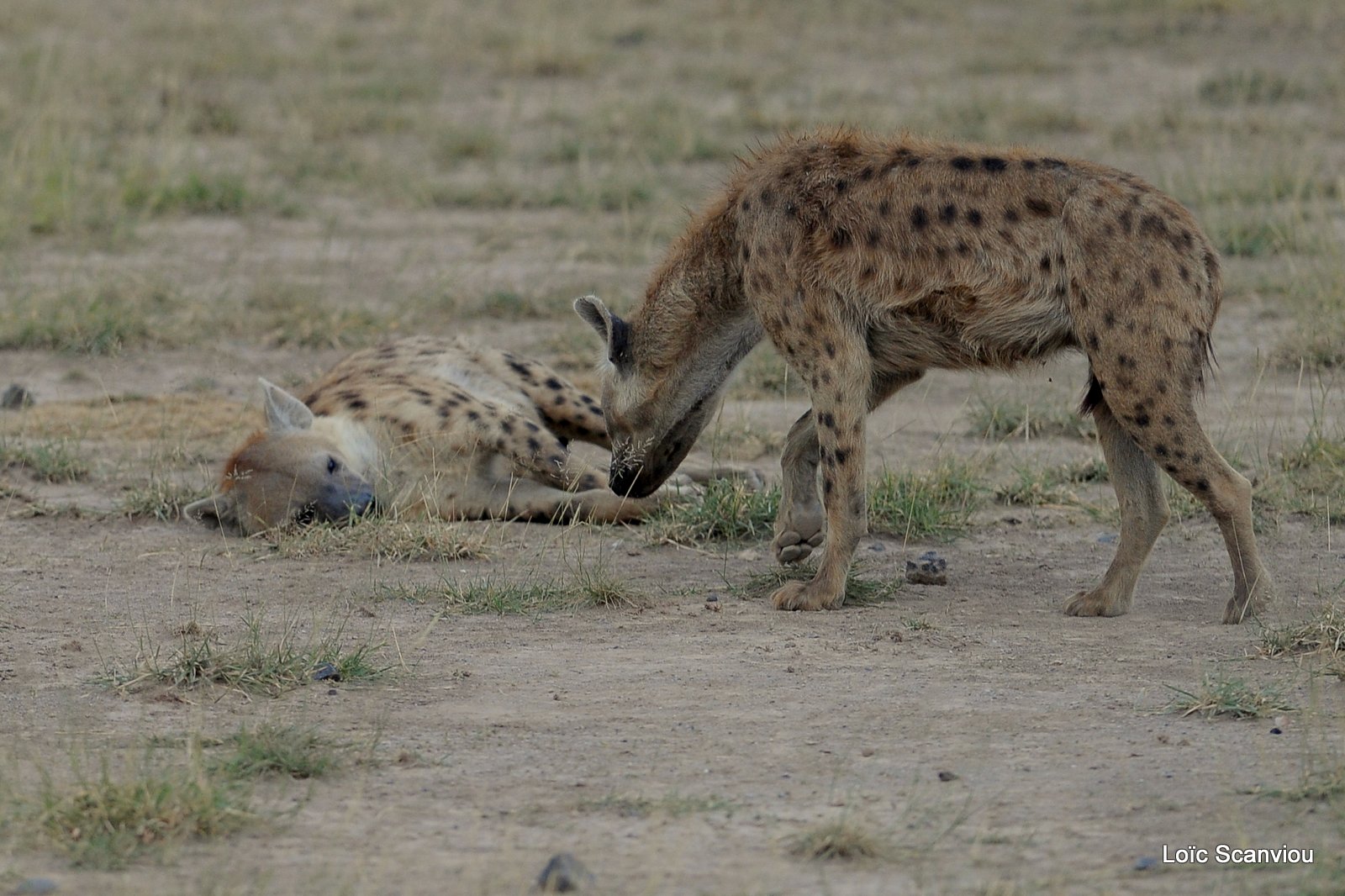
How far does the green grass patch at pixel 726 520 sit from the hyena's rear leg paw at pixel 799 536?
460mm

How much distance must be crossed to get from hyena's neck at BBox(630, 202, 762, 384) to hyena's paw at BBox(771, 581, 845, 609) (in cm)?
77

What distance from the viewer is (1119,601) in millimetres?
4918

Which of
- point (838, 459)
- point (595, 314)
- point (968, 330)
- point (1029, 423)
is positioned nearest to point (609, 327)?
point (595, 314)

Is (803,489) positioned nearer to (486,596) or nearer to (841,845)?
(486,596)

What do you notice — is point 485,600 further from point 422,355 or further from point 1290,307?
point 1290,307

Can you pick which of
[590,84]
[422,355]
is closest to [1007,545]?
[422,355]

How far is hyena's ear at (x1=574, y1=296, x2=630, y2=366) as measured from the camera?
215 inches

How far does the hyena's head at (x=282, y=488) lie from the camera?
5.91m

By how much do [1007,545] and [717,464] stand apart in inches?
47.2

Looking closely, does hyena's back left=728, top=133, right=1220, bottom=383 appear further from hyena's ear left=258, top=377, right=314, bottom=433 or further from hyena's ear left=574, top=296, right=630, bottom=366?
hyena's ear left=258, top=377, right=314, bottom=433

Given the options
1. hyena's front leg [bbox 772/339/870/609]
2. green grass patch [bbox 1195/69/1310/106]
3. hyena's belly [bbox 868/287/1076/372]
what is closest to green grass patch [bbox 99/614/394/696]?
hyena's front leg [bbox 772/339/870/609]

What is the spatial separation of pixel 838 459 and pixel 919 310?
44 cm

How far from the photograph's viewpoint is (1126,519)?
16.3ft

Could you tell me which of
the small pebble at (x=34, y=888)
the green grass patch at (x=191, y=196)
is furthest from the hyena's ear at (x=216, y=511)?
the green grass patch at (x=191, y=196)
